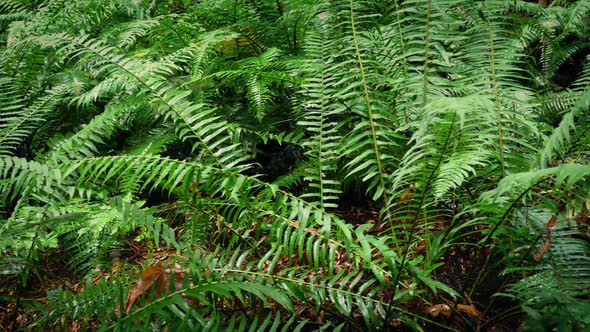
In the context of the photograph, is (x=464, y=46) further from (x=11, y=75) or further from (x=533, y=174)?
(x=11, y=75)

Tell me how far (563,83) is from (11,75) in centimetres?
419

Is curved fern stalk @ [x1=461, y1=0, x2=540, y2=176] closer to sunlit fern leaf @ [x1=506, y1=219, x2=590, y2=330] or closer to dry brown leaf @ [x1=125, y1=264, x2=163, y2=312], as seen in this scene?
sunlit fern leaf @ [x1=506, y1=219, x2=590, y2=330]

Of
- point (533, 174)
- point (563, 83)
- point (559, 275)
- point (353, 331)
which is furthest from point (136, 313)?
point (563, 83)

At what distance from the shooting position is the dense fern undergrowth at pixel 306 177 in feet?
5.21

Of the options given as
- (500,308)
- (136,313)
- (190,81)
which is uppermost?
(190,81)

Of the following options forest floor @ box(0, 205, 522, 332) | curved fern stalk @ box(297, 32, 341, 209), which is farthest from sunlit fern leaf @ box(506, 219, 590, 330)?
curved fern stalk @ box(297, 32, 341, 209)

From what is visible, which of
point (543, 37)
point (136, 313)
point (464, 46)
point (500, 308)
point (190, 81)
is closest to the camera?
point (136, 313)

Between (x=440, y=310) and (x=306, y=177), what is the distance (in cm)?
79

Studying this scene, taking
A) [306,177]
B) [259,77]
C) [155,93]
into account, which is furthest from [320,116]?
[155,93]

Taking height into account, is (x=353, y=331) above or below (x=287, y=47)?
below

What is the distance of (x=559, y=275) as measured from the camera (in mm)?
1465

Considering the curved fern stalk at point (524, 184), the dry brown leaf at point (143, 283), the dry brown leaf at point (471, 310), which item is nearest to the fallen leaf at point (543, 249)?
the curved fern stalk at point (524, 184)

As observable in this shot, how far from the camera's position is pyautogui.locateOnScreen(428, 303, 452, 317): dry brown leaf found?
163cm

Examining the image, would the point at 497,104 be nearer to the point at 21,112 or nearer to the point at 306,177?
the point at 306,177
